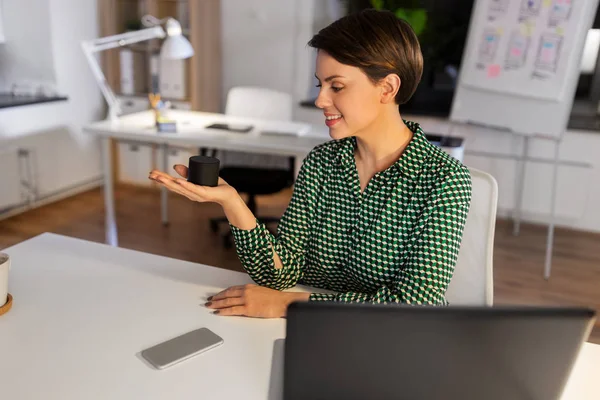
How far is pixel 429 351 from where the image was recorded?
66cm

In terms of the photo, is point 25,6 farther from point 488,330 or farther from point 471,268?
point 488,330

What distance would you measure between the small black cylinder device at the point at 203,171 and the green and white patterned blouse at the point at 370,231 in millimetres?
146

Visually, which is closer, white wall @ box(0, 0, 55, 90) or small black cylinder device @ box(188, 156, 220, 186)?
small black cylinder device @ box(188, 156, 220, 186)

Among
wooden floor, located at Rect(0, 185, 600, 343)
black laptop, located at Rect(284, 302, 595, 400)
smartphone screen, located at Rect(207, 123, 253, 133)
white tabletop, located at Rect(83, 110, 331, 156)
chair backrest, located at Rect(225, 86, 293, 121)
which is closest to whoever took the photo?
black laptop, located at Rect(284, 302, 595, 400)

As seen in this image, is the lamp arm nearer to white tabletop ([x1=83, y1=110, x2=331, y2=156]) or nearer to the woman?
white tabletop ([x1=83, y1=110, x2=331, y2=156])

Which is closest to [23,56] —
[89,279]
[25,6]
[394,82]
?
[25,6]

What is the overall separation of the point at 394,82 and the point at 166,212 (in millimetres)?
Result: 2754

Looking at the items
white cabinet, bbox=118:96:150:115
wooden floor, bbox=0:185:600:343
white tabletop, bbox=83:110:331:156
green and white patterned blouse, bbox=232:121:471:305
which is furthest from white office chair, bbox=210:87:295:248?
green and white patterned blouse, bbox=232:121:471:305

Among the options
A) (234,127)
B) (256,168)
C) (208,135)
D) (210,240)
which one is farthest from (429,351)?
(210,240)

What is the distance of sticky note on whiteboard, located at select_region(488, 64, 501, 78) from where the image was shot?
343cm

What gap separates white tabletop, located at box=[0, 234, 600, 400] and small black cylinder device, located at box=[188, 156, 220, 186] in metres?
0.24

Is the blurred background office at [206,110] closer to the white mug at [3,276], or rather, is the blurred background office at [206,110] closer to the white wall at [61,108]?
the white wall at [61,108]

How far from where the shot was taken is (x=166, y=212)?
3.75 meters

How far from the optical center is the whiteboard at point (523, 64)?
10.3ft
